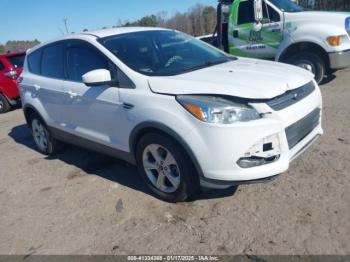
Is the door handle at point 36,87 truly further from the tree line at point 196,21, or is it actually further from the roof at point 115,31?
the tree line at point 196,21

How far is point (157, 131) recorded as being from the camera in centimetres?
338

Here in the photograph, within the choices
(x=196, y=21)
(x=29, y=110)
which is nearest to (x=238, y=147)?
(x=29, y=110)

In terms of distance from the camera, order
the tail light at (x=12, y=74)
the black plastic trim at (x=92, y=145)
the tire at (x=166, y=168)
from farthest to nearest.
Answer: the tail light at (x=12, y=74) < the black plastic trim at (x=92, y=145) < the tire at (x=166, y=168)

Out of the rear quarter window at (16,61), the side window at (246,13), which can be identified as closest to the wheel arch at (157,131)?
the side window at (246,13)

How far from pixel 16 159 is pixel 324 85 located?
6.25 m

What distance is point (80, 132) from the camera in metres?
4.43

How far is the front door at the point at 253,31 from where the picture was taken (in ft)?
24.7

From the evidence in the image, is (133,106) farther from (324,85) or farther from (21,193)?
(324,85)

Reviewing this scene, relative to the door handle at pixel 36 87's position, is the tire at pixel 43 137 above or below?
below

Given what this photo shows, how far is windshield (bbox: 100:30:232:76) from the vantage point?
373 cm

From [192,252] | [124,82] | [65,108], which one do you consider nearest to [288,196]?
[192,252]

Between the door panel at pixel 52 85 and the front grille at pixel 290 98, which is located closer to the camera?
the front grille at pixel 290 98

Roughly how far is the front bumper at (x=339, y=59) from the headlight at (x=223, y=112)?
4.75m

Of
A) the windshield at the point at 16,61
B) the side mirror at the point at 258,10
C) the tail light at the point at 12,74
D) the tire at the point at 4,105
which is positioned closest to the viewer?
the side mirror at the point at 258,10
